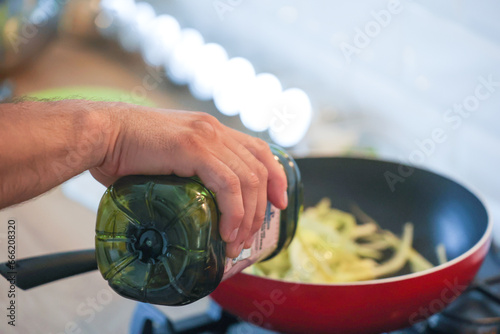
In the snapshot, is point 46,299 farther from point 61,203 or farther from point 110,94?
point 110,94

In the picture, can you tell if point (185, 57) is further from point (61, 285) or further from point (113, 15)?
point (61, 285)

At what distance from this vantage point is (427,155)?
1259 mm

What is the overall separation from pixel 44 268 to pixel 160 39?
221 cm

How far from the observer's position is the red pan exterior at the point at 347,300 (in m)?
0.58

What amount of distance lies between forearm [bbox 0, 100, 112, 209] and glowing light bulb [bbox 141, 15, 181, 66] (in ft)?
6.82

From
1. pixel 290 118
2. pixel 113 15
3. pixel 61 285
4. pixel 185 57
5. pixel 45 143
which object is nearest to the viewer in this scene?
pixel 45 143

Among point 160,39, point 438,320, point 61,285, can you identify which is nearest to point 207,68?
point 160,39

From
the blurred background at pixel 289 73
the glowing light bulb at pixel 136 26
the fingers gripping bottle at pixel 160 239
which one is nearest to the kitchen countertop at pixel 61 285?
the blurred background at pixel 289 73

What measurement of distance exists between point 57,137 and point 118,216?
0.32 feet

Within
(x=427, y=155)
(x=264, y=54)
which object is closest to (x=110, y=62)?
(x=264, y=54)

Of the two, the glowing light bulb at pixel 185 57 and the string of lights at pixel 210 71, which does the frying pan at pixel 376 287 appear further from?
the glowing light bulb at pixel 185 57

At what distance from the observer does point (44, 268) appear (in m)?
0.51

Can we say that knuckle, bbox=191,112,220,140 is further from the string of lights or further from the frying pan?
the string of lights

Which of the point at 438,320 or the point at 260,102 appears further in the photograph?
the point at 260,102
